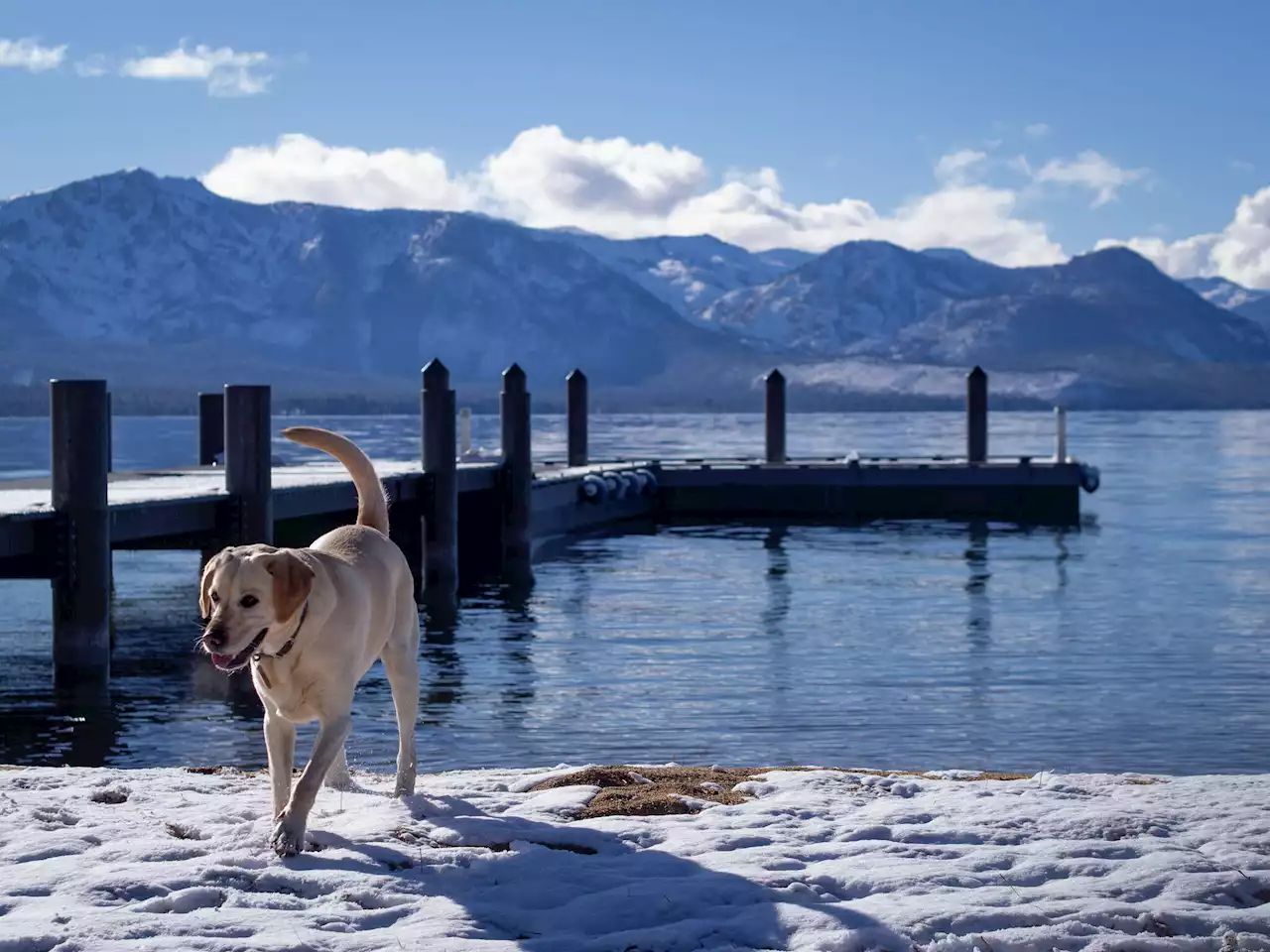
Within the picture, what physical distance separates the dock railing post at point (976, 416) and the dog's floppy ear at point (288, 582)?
31.4m

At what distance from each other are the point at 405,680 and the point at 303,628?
4.60ft

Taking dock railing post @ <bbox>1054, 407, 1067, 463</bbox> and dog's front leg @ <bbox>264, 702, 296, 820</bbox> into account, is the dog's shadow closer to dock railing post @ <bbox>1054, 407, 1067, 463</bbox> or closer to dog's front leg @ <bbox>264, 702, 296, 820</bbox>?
dog's front leg @ <bbox>264, 702, 296, 820</bbox>

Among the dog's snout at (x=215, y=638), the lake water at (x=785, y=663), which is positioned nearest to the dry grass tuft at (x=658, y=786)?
the dog's snout at (x=215, y=638)

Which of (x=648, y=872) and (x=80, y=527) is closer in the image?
(x=648, y=872)

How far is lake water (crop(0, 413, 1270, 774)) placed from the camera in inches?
568

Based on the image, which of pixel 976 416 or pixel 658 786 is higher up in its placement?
pixel 976 416

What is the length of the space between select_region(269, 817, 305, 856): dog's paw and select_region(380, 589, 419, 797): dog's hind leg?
1257 mm

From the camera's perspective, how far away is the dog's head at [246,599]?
644 cm

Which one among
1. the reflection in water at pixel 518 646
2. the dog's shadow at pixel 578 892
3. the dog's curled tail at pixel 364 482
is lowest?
the reflection in water at pixel 518 646

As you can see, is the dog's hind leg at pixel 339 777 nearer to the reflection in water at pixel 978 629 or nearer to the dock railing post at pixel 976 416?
the reflection in water at pixel 978 629

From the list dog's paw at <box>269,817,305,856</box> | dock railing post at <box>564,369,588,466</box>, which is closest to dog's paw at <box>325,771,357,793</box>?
dog's paw at <box>269,817,305,856</box>

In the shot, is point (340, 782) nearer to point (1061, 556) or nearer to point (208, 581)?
point (208, 581)

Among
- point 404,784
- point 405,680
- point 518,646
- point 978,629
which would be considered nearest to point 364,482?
point 405,680

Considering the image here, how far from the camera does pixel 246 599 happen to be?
6.47 metres
